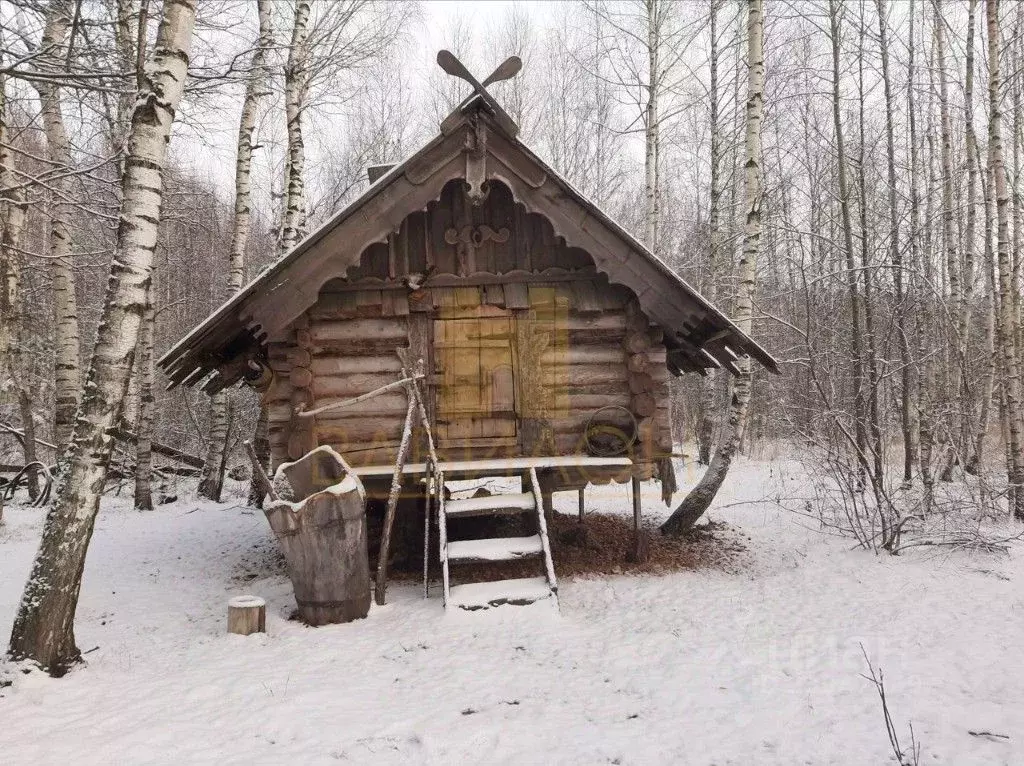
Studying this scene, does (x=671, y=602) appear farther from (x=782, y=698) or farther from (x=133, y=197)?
(x=133, y=197)

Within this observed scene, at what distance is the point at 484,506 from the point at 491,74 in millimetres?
4350

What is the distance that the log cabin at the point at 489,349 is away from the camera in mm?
7195

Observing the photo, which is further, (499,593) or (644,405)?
(644,405)

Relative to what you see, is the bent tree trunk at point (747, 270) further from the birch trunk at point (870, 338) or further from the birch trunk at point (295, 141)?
the birch trunk at point (295, 141)

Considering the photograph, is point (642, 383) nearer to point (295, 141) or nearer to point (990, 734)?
point (990, 734)

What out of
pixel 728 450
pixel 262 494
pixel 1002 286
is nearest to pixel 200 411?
pixel 262 494

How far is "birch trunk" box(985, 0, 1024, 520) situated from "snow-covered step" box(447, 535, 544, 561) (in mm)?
7022

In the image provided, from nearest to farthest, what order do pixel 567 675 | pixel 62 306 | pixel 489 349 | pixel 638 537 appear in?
pixel 567 675 < pixel 489 349 < pixel 638 537 < pixel 62 306

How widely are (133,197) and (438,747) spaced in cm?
430

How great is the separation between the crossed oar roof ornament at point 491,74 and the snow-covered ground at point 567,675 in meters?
4.86

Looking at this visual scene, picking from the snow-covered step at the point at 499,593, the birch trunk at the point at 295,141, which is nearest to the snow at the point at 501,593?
the snow-covered step at the point at 499,593

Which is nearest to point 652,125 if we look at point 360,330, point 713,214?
point 713,214

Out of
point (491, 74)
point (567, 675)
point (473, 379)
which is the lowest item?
point (567, 675)

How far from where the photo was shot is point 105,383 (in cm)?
458
